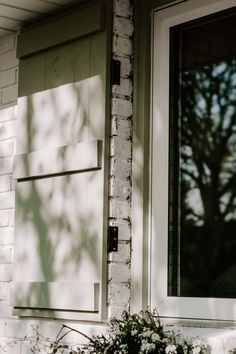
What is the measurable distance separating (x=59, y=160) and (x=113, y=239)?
0.50 meters

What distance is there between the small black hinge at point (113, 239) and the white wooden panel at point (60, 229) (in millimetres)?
41

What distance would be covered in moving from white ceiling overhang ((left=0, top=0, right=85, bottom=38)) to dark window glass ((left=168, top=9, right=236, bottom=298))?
2.10 ft

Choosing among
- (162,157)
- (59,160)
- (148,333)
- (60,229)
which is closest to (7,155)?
(59,160)

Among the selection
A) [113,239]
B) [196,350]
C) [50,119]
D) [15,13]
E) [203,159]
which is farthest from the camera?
[15,13]

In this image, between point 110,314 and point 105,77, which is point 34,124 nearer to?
point 105,77

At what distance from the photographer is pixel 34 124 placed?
407 cm

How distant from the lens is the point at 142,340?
318cm

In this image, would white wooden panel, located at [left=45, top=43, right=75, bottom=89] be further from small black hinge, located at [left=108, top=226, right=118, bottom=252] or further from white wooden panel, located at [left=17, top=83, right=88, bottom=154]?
small black hinge, located at [left=108, top=226, right=118, bottom=252]

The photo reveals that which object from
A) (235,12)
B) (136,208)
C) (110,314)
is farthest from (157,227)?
(235,12)

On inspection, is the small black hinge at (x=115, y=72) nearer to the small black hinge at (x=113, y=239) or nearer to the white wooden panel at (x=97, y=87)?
the white wooden panel at (x=97, y=87)

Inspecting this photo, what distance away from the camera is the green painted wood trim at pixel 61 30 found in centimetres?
377

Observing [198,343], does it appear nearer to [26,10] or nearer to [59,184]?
[59,184]

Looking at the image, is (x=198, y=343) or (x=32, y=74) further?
(x=32, y=74)

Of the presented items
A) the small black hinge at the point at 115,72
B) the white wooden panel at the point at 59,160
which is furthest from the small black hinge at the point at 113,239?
the small black hinge at the point at 115,72
